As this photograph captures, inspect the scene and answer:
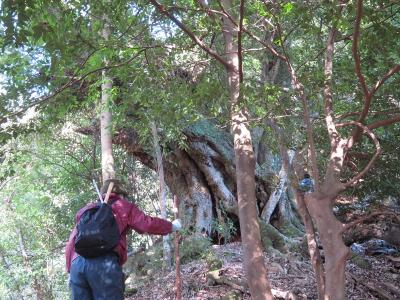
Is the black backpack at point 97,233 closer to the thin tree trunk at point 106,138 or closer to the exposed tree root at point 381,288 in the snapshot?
the thin tree trunk at point 106,138

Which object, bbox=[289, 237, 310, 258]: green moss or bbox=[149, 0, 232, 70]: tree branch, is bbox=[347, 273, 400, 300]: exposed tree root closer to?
bbox=[289, 237, 310, 258]: green moss

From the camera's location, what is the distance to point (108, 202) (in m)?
4.25

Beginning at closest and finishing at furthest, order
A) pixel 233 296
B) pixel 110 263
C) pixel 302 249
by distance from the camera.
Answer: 1. pixel 110 263
2. pixel 233 296
3. pixel 302 249

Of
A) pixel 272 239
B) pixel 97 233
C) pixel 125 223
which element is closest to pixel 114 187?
pixel 125 223

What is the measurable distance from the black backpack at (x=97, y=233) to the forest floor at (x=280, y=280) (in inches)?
108

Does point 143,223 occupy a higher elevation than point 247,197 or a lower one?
lower

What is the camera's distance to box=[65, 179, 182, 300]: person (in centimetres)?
390

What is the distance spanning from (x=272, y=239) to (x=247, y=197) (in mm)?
5988

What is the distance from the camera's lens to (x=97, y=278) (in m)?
3.90

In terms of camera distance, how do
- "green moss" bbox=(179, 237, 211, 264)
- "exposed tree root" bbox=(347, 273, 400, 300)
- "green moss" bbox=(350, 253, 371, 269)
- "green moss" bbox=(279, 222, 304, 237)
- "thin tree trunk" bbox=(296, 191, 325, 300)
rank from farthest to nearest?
"green moss" bbox=(279, 222, 304, 237)
"green moss" bbox=(179, 237, 211, 264)
"green moss" bbox=(350, 253, 371, 269)
"exposed tree root" bbox=(347, 273, 400, 300)
"thin tree trunk" bbox=(296, 191, 325, 300)

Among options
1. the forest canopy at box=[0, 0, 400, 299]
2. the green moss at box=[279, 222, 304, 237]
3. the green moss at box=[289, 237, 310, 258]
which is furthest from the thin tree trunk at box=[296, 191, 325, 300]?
the green moss at box=[279, 222, 304, 237]

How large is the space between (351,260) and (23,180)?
9.26 m

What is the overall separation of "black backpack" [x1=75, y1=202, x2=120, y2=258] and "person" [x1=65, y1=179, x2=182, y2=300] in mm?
94

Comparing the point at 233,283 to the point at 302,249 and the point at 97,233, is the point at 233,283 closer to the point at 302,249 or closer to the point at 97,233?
the point at 302,249
